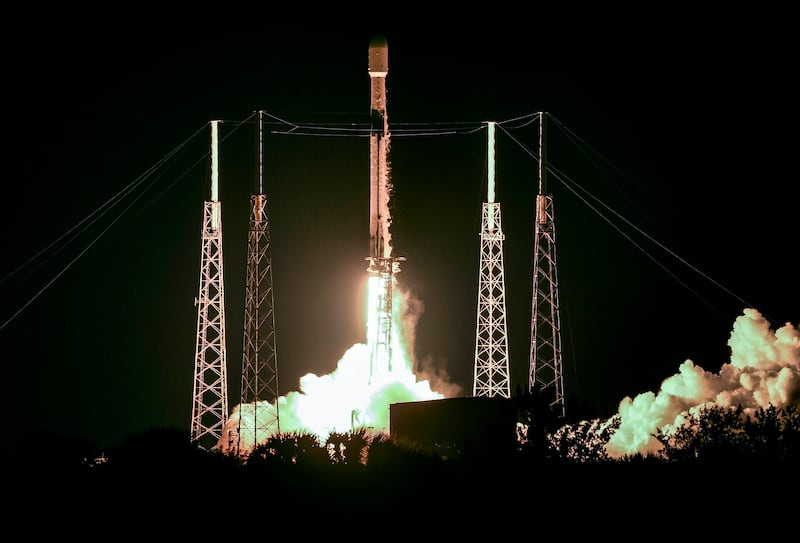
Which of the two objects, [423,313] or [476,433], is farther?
[423,313]

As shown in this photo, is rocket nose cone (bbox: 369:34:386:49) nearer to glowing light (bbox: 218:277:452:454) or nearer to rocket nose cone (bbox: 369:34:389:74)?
rocket nose cone (bbox: 369:34:389:74)

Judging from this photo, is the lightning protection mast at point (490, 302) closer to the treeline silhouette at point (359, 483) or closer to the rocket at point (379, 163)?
the rocket at point (379, 163)

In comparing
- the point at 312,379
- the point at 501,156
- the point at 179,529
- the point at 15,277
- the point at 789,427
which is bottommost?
the point at 179,529

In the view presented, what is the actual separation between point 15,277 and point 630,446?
1012 inches

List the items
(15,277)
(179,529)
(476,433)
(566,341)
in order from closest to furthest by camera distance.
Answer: (179,529) → (476,433) → (15,277) → (566,341)

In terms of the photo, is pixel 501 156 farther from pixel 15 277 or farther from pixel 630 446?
pixel 15 277

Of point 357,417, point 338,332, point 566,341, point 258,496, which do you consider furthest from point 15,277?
point 258,496

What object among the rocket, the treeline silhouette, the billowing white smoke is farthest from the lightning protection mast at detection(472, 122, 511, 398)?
the treeline silhouette

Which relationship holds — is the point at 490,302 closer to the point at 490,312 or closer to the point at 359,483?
the point at 490,312

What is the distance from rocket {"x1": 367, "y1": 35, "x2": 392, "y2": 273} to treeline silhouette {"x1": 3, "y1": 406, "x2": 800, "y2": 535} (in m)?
21.4

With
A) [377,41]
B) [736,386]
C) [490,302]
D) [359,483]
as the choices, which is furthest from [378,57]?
[359,483]

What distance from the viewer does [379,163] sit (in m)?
55.2

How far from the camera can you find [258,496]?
106ft

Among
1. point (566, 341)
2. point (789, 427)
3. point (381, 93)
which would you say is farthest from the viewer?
point (566, 341)
